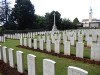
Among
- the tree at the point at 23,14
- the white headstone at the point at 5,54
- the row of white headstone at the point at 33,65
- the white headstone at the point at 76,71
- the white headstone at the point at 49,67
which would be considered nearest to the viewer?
the white headstone at the point at 76,71

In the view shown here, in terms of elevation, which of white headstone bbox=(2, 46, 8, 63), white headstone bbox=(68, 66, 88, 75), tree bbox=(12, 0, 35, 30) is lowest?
white headstone bbox=(2, 46, 8, 63)

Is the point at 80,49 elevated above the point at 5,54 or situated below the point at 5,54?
above

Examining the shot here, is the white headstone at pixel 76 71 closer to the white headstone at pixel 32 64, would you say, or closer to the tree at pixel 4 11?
the white headstone at pixel 32 64

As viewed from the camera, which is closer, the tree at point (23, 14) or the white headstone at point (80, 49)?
the white headstone at point (80, 49)

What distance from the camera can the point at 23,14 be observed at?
51031mm

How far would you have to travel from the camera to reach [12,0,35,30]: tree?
5081 cm

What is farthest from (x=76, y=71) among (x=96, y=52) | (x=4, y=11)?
(x=4, y=11)

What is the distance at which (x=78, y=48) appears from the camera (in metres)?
11.0

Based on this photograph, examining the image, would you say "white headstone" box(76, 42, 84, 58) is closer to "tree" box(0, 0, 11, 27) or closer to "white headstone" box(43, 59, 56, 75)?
"white headstone" box(43, 59, 56, 75)

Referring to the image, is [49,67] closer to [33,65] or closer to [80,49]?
[33,65]

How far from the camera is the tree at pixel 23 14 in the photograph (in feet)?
167

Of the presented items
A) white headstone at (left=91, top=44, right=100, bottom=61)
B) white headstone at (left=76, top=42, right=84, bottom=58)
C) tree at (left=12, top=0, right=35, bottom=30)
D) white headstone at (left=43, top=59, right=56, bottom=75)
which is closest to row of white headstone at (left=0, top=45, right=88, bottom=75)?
white headstone at (left=43, top=59, right=56, bottom=75)

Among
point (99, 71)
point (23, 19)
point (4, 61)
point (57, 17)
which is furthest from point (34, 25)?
point (99, 71)

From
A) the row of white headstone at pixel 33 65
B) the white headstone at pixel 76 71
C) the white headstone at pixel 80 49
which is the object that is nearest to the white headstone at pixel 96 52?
the white headstone at pixel 80 49
